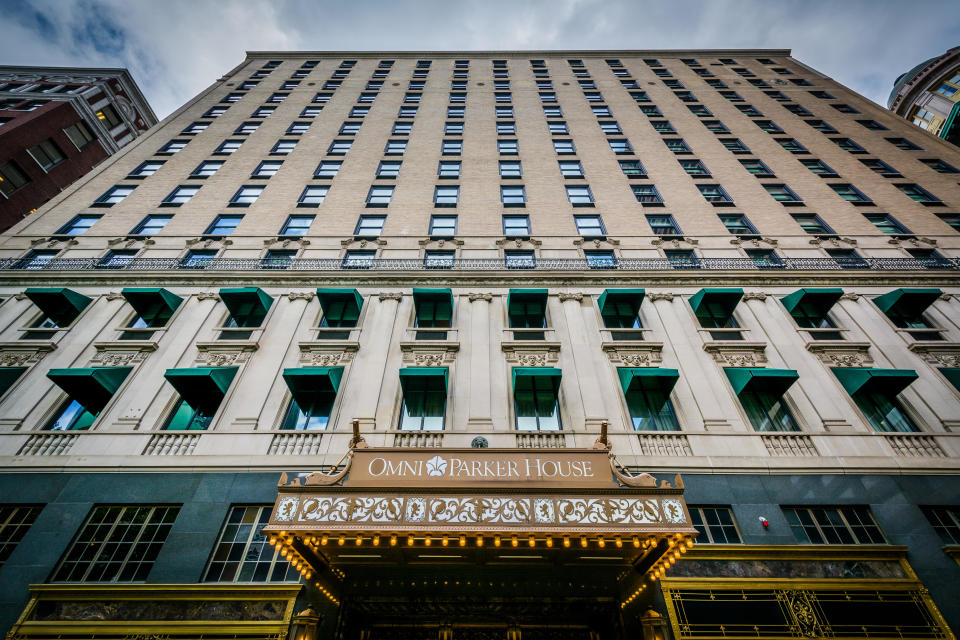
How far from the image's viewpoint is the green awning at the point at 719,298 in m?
16.1

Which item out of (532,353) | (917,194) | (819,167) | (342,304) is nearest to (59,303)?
(342,304)

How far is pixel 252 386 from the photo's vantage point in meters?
13.9

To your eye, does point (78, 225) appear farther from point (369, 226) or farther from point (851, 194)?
point (851, 194)

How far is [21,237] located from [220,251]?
9398 mm

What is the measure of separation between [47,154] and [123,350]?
28494 mm

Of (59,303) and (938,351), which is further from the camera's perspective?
(59,303)

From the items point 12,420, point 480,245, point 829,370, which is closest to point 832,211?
point 829,370

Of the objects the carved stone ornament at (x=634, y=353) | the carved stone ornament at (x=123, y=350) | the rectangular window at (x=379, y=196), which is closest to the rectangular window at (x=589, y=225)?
the carved stone ornament at (x=634, y=353)

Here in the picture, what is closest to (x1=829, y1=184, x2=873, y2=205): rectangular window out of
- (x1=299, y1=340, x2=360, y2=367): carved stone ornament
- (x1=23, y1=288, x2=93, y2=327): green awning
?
(x1=299, y1=340, x2=360, y2=367): carved stone ornament

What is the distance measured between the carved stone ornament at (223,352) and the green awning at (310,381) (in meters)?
2.31

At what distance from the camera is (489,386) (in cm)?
1388

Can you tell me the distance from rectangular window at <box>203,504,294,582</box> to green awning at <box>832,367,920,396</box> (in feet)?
56.2

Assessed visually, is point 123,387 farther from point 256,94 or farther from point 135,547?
point 256,94

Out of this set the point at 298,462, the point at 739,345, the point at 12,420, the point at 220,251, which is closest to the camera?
the point at 298,462
